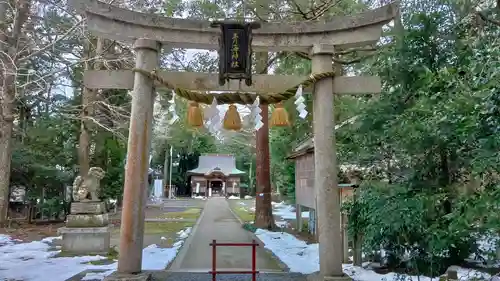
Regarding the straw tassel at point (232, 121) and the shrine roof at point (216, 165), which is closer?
the straw tassel at point (232, 121)

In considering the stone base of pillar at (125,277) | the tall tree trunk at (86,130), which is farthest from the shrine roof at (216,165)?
the stone base of pillar at (125,277)

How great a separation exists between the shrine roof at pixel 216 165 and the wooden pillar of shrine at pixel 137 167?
4198cm

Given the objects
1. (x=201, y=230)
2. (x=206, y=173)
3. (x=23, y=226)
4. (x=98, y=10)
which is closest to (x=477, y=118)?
(x=98, y=10)

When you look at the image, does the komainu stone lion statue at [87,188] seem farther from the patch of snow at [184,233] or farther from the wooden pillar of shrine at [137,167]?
the wooden pillar of shrine at [137,167]

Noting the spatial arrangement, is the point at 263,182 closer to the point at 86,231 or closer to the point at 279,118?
the point at 86,231

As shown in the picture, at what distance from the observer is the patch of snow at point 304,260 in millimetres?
6161

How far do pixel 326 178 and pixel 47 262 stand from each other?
21.6 ft

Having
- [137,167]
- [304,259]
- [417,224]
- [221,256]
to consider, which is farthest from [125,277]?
[304,259]

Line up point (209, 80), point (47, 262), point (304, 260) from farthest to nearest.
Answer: point (304, 260)
point (47, 262)
point (209, 80)

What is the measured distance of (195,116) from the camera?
6.24 meters

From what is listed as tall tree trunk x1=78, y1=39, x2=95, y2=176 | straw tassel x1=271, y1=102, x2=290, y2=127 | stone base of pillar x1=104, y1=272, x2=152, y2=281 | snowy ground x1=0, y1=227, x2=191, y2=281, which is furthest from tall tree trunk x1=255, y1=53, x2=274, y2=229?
stone base of pillar x1=104, y1=272, x2=152, y2=281

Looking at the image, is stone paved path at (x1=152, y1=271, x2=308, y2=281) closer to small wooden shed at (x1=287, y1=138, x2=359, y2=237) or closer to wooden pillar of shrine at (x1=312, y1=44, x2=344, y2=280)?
wooden pillar of shrine at (x1=312, y1=44, x2=344, y2=280)

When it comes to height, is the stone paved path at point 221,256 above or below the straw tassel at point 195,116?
below

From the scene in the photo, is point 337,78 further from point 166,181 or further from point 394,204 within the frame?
point 166,181
